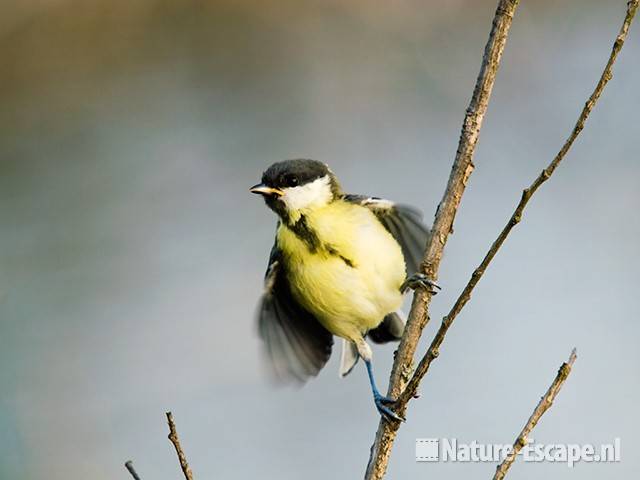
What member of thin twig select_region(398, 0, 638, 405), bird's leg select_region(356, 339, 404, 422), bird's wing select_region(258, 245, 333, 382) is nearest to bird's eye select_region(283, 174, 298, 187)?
bird's wing select_region(258, 245, 333, 382)

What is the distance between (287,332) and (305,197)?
25cm

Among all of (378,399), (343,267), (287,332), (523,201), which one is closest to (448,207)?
(523,201)

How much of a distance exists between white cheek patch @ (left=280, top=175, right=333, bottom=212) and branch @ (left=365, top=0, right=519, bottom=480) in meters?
0.49

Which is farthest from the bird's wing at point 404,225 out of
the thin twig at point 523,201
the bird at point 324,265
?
the thin twig at point 523,201

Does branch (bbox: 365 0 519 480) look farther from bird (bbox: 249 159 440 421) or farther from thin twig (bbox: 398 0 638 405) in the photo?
bird (bbox: 249 159 440 421)

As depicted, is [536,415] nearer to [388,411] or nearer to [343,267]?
[388,411]

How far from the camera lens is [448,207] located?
1.04 m

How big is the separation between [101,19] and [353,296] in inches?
35.2

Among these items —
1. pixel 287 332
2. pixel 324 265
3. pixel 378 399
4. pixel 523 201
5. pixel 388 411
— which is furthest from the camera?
pixel 287 332

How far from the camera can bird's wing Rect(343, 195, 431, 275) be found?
1.57m

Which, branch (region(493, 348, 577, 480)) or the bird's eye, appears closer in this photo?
branch (region(493, 348, 577, 480))

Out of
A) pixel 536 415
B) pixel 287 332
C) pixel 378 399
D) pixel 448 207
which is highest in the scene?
pixel 287 332

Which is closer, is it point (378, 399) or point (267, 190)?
point (378, 399)

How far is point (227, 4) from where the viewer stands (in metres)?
2.04
